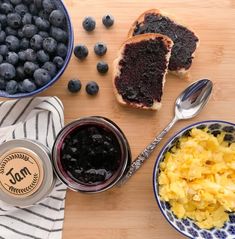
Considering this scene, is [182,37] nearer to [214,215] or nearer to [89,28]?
[89,28]

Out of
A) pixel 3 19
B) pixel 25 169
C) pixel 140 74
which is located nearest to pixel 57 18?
pixel 3 19

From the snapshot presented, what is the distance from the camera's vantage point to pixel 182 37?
1.41 m

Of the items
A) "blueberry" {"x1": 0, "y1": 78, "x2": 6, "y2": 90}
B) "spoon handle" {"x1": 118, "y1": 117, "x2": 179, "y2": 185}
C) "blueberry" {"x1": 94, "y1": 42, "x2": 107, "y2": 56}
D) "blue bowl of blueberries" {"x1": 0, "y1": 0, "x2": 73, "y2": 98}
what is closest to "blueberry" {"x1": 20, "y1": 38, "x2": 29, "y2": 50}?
"blue bowl of blueberries" {"x1": 0, "y1": 0, "x2": 73, "y2": 98}

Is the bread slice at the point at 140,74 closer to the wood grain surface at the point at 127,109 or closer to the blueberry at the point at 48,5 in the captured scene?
the wood grain surface at the point at 127,109

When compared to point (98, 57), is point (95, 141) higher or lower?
lower

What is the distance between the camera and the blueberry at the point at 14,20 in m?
1.27

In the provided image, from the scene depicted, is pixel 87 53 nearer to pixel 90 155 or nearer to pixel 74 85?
pixel 74 85

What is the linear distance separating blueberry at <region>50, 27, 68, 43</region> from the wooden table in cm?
14

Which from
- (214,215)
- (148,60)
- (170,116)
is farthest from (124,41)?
(214,215)

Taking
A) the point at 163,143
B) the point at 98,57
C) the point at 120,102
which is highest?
the point at 98,57

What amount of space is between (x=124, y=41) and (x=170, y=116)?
253 millimetres

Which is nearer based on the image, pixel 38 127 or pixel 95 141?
pixel 95 141

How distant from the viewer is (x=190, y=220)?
137 cm

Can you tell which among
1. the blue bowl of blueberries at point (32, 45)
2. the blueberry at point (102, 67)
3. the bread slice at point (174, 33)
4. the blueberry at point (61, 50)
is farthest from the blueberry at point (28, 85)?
the bread slice at point (174, 33)
